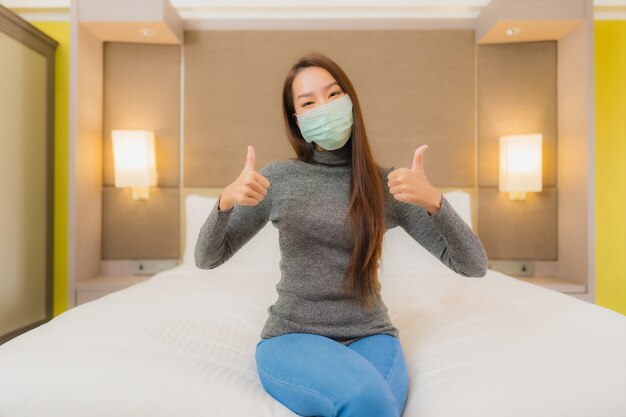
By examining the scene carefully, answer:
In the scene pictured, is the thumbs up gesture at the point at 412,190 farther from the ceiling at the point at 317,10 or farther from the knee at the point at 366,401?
the ceiling at the point at 317,10

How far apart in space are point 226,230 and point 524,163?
1.94 m

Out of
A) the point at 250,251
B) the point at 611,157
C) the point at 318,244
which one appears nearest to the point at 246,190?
the point at 318,244

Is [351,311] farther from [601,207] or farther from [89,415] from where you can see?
[601,207]

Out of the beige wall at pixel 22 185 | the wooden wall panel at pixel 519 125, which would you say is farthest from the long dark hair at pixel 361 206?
the beige wall at pixel 22 185

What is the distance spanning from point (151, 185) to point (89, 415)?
74.8 inches

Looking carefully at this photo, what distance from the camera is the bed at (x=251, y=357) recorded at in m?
0.86

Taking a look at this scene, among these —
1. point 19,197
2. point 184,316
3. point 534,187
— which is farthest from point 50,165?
point 534,187

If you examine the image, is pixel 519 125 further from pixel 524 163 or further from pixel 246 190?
pixel 246 190

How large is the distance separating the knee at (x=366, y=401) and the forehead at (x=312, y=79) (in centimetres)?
80

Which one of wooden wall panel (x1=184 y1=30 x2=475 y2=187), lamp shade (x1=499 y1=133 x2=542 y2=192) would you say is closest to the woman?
wooden wall panel (x1=184 y1=30 x2=475 y2=187)

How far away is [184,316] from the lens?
140 centimetres

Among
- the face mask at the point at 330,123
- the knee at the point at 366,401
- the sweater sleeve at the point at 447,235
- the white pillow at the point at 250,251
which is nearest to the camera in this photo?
the knee at the point at 366,401

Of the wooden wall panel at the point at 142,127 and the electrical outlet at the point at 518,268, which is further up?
the wooden wall panel at the point at 142,127

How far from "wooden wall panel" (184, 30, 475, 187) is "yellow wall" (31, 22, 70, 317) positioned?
78 cm
